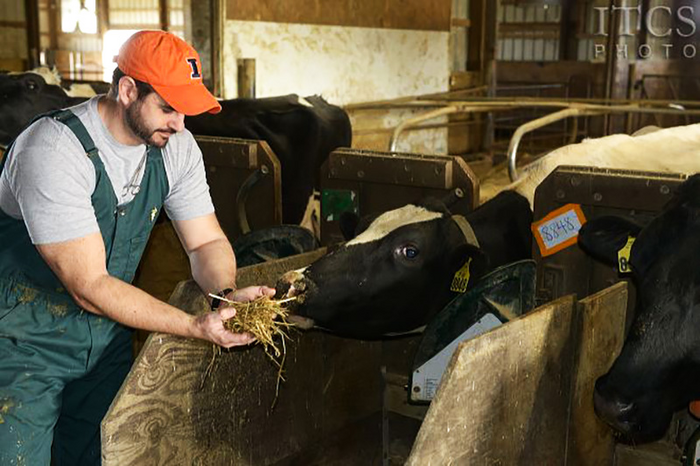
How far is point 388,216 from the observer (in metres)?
3.65

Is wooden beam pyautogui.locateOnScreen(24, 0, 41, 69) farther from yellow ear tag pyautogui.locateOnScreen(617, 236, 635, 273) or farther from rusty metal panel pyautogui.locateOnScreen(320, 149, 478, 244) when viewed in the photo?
yellow ear tag pyautogui.locateOnScreen(617, 236, 635, 273)

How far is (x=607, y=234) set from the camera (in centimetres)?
311

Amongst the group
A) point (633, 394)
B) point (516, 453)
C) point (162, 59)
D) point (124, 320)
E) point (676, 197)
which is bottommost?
point (516, 453)

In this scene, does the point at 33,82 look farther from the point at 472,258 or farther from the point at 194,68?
the point at 472,258

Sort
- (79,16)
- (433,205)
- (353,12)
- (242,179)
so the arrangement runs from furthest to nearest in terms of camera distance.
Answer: (79,16) → (353,12) → (242,179) → (433,205)

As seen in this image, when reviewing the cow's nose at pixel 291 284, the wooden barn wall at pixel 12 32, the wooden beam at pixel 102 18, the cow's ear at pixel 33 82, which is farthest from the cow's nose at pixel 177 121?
the wooden beam at pixel 102 18

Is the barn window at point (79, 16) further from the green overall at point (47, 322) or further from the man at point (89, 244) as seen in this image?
the green overall at point (47, 322)

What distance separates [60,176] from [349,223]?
141 cm

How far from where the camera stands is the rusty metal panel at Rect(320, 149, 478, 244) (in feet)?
12.6

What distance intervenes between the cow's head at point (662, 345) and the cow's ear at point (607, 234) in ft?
0.71

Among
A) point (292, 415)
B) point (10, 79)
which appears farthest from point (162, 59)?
point (10, 79)

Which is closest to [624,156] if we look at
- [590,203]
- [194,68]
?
[590,203]

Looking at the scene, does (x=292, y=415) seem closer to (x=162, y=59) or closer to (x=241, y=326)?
(x=241, y=326)

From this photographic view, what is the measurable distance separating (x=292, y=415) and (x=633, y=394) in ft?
4.67
